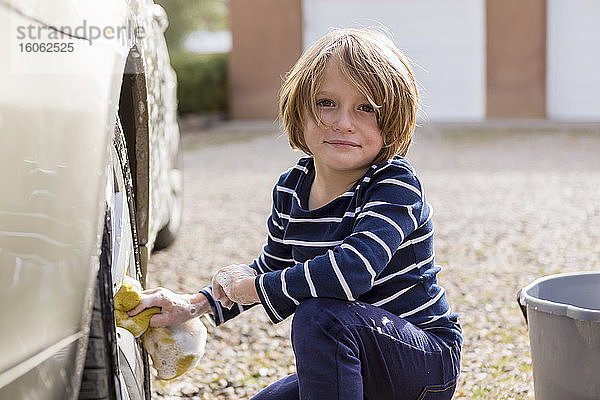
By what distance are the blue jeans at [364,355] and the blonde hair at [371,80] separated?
17.2 inches

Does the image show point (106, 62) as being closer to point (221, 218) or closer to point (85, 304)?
point (85, 304)

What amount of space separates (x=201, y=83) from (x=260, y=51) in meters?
1.21

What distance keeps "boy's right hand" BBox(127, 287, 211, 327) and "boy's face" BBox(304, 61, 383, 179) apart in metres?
0.50

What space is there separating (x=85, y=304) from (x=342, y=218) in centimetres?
91

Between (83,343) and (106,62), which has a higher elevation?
(106,62)

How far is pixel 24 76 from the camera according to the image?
1171mm

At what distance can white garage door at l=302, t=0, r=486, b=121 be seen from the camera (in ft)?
48.1

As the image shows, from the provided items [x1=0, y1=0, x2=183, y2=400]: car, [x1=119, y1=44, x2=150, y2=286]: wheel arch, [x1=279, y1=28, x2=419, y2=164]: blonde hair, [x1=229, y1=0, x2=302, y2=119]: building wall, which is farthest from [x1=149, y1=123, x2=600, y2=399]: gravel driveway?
[x1=229, y1=0, x2=302, y2=119]: building wall

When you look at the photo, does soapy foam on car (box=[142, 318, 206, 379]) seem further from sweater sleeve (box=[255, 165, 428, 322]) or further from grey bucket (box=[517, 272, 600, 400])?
grey bucket (box=[517, 272, 600, 400])

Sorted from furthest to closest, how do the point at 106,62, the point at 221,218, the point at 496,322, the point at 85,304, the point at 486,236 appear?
the point at 221,218 → the point at 486,236 → the point at 496,322 → the point at 106,62 → the point at 85,304

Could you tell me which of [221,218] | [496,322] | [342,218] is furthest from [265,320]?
[221,218]

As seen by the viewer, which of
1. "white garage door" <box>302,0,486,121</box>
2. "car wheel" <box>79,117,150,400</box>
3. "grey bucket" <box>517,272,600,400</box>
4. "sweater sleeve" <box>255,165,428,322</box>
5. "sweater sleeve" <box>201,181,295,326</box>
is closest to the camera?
"car wheel" <box>79,117,150,400</box>

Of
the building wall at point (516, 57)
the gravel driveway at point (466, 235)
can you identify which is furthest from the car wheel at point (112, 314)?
the building wall at point (516, 57)

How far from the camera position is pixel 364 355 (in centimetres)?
195
